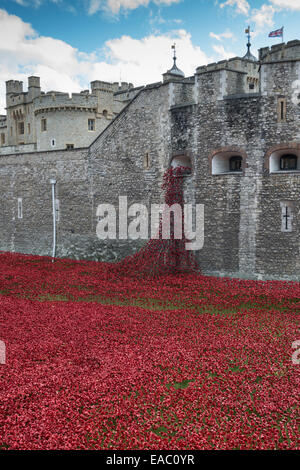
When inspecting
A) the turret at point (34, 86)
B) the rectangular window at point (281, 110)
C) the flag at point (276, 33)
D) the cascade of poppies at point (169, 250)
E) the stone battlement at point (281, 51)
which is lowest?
the cascade of poppies at point (169, 250)

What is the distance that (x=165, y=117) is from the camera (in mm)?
16891

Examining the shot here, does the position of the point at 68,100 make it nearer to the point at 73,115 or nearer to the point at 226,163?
the point at 73,115

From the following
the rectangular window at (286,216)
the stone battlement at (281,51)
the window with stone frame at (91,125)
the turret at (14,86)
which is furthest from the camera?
the turret at (14,86)

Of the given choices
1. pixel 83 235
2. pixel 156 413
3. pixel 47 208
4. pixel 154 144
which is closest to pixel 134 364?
pixel 156 413

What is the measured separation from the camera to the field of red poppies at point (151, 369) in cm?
578

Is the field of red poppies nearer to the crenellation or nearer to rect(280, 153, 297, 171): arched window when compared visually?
rect(280, 153, 297, 171): arched window

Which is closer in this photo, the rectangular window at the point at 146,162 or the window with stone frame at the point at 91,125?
the rectangular window at the point at 146,162

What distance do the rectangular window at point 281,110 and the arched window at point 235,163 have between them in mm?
2161

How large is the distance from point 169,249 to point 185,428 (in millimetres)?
11059

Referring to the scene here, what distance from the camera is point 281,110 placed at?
1437 cm

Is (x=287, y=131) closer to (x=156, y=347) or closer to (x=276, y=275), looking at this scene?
(x=276, y=275)

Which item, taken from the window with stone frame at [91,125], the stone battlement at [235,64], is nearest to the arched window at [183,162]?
the stone battlement at [235,64]

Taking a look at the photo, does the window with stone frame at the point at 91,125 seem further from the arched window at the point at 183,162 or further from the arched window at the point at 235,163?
the arched window at the point at 235,163

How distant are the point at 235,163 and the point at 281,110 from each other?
268 cm
